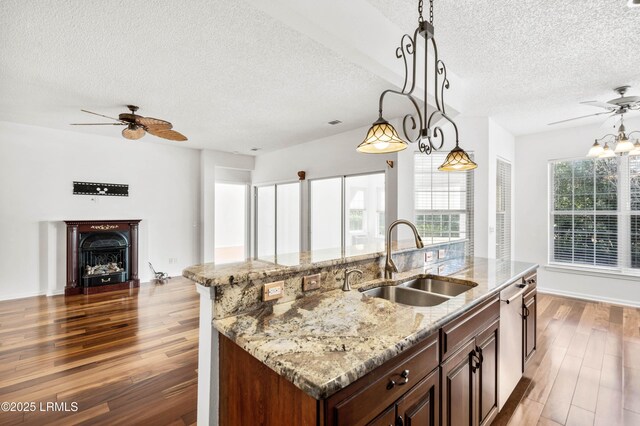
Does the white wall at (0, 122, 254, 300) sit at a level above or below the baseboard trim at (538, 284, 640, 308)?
above

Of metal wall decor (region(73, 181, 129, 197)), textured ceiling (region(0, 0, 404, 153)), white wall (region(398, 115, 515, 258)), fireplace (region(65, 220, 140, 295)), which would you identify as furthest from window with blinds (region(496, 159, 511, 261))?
metal wall decor (region(73, 181, 129, 197))

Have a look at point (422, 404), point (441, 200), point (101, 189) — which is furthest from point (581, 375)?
point (101, 189)

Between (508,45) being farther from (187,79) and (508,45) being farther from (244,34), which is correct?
(187,79)

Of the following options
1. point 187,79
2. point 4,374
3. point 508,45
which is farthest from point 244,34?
point 4,374

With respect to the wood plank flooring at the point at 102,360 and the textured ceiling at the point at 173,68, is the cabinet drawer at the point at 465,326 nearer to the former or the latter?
the wood plank flooring at the point at 102,360

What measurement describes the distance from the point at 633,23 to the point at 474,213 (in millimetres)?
2627

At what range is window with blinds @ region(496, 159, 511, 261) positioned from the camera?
4996 millimetres

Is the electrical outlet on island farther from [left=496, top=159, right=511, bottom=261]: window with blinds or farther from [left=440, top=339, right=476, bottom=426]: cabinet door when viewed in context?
[left=496, top=159, right=511, bottom=261]: window with blinds

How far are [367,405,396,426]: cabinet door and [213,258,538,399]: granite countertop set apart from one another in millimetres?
208

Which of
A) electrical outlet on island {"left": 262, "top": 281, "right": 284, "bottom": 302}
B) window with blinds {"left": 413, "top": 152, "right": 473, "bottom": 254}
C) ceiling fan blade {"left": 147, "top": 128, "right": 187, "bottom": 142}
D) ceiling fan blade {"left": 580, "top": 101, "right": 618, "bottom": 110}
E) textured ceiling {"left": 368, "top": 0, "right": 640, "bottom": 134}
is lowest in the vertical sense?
electrical outlet on island {"left": 262, "top": 281, "right": 284, "bottom": 302}

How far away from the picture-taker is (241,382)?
1.26 metres

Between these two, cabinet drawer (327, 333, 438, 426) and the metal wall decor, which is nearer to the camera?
cabinet drawer (327, 333, 438, 426)

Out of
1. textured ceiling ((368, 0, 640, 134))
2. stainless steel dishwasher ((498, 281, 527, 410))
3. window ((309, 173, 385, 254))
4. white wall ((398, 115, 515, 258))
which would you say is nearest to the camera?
stainless steel dishwasher ((498, 281, 527, 410))

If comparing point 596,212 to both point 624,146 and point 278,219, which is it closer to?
point 624,146
